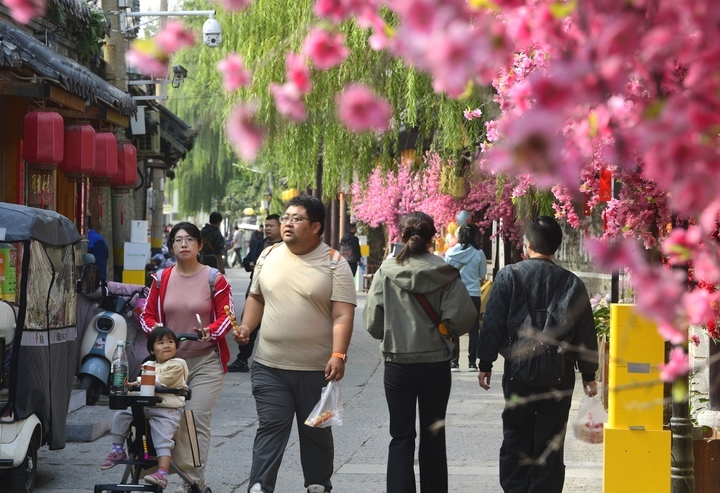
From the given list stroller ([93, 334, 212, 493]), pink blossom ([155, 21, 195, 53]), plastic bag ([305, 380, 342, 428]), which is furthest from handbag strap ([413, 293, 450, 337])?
pink blossom ([155, 21, 195, 53])

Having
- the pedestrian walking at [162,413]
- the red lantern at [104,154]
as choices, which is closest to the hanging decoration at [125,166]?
the red lantern at [104,154]

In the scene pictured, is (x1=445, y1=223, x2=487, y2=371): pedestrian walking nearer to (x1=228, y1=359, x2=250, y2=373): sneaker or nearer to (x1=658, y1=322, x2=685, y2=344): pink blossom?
(x1=228, y1=359, x2=250, y2=373): sneaker

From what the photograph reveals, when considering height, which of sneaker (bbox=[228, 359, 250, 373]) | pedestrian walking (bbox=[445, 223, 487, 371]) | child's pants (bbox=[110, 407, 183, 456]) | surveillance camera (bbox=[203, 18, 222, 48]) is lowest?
sneaker (bbox=[228, 359, 250, 373])

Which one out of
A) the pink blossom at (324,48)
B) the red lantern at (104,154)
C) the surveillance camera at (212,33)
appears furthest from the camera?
the surveillance camera at (212,33)

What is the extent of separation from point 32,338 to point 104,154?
8670 mm

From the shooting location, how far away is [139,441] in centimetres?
699

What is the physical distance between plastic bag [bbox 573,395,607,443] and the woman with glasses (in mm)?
2166

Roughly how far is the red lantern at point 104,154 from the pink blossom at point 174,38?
13242 mm

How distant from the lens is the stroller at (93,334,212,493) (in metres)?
6.78

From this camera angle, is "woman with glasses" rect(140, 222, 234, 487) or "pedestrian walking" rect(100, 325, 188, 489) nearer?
"pedestrian walking" rect(100, 325, 188, 489)

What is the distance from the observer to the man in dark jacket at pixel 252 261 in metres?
12.7

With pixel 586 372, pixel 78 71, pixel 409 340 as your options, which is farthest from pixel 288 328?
pixel 78 71

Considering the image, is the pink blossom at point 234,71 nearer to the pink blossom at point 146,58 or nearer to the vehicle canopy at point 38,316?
the pink blossom at point 146,58

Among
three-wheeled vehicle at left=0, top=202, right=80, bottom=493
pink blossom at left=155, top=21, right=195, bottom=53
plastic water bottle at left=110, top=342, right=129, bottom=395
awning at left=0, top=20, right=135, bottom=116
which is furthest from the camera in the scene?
awning at left=0, top=20, right=135, bottom=116
